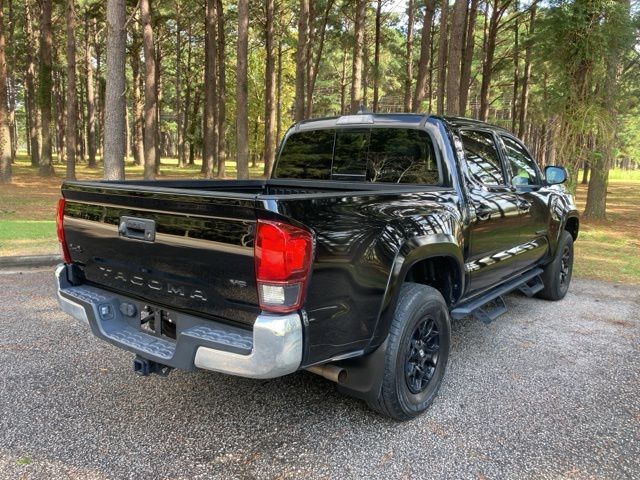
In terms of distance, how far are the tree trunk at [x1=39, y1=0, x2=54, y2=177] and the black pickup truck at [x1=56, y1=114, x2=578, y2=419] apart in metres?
21.2

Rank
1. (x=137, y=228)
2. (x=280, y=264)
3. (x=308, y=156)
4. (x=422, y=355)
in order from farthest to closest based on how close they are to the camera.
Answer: (x=308, y=156) < (x=422, y=355) < (x=137, y=228) < (x=280, y=264)

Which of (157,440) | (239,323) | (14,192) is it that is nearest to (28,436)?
(157,440)

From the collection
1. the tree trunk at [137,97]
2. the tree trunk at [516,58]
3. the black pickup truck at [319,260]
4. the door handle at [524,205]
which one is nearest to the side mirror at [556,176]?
the door handle at [524,205]

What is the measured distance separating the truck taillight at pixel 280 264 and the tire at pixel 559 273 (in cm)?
465

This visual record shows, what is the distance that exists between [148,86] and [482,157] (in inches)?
628

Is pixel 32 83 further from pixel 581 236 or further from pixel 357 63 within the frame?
pixel 581 236

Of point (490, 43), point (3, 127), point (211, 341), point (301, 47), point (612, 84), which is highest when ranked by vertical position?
point (490, 43)

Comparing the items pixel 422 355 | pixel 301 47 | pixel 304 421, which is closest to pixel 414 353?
pixel 422 355

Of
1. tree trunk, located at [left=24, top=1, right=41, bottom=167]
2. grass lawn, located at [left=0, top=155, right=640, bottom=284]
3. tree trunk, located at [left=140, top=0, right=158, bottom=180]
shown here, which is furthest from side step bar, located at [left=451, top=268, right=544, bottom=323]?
tree trunk, located at [left=24, top=1, right=41, bottom=167]

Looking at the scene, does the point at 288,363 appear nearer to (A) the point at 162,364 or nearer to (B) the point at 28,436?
(A) the point at 162,364

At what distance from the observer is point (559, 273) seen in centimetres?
608

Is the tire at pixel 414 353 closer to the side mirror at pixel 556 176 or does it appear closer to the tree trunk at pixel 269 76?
the side mirror at pixel 556 176

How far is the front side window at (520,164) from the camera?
15.6 ft

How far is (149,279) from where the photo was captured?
2.76 m
